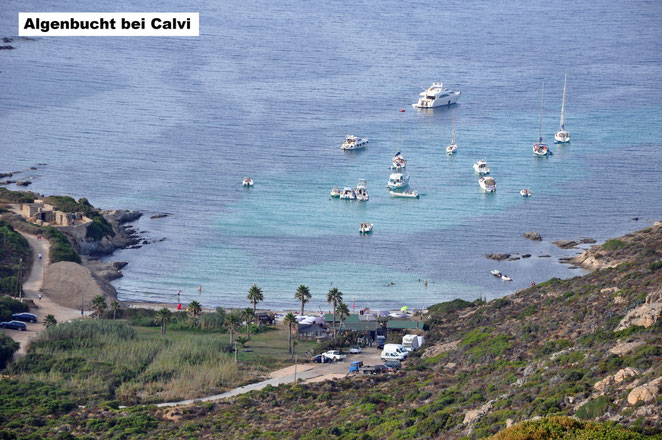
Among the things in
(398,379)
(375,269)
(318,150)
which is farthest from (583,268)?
(318,150)

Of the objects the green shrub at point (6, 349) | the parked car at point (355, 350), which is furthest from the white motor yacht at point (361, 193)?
the green shrub at point (6, 349)

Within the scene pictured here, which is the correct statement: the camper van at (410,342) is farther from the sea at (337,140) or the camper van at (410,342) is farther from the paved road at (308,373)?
the sea at (337,140)

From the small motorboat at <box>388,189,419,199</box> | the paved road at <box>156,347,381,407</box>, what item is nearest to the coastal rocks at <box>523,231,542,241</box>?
the small motorboat at <box>388,189,419,199</box>

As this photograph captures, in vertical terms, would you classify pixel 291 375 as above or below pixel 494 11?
below

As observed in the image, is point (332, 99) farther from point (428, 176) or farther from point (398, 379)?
point (398, 379)

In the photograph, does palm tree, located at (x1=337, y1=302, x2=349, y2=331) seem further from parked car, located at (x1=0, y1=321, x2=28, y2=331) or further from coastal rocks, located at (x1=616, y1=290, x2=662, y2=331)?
coastal rocks, located at (x1=616, y1=290, x2=662, y2=331)

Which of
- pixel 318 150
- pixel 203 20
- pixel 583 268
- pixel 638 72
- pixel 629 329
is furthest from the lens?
pixel 203 20

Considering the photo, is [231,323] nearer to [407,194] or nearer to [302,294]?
[302,294]
